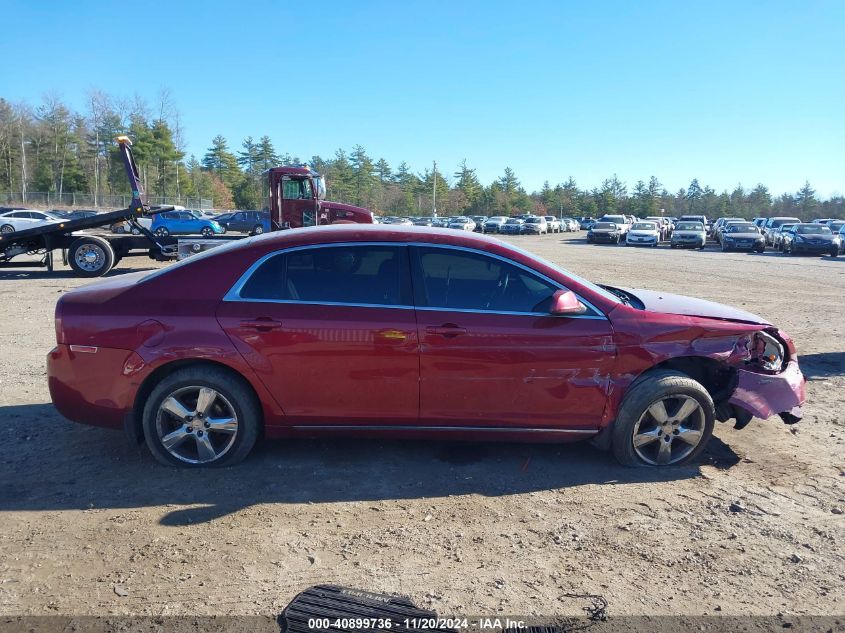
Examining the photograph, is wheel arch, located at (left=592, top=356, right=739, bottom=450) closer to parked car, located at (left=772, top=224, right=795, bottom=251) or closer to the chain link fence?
parked car, located at (left=772, top=224, right=795, bottom=251)

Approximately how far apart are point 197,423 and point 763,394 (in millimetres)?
4031

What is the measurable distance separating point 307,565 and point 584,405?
83.3 inches

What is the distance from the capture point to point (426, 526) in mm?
3570

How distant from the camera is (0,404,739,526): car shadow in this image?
3855 millimetres

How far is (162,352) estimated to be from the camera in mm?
4062

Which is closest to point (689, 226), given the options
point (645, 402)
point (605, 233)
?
point (605, 233)

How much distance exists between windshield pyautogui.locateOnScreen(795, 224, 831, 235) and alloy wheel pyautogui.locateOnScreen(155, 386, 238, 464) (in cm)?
3342

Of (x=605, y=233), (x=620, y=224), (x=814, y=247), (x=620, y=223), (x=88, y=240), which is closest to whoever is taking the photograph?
(x=88, y=240)

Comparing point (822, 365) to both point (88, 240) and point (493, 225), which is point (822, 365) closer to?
point (88, 240)

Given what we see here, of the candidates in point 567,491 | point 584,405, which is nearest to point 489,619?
point 567,491

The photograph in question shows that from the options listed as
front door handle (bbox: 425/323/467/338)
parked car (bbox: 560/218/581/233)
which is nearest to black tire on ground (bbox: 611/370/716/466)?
front door handle (bbox: 425/323/467/338)

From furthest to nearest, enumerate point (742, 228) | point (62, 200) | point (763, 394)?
point (62, 200)
point (742, 228)
point (763, 394)

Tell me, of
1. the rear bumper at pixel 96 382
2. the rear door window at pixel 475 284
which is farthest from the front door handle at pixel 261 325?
the rear door window at pixel 475 284

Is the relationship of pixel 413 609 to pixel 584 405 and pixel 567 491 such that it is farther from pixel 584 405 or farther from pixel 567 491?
pixel 584 405
